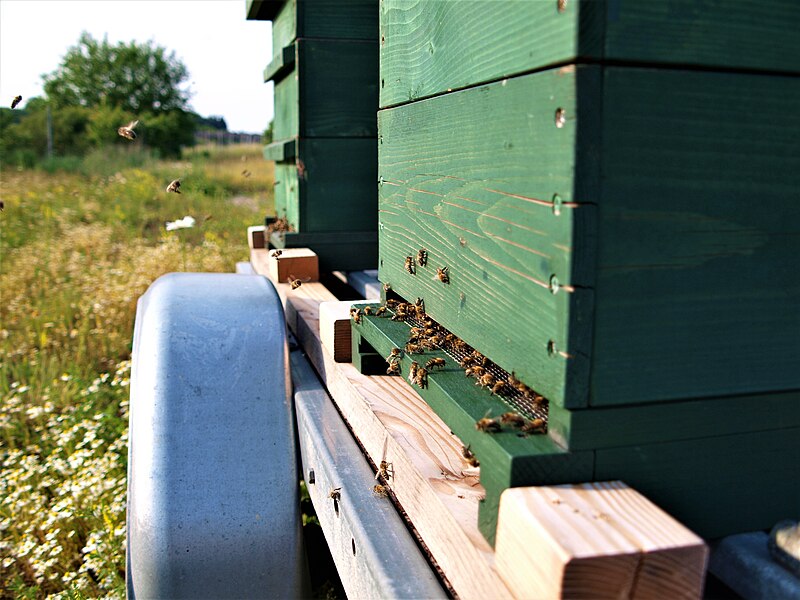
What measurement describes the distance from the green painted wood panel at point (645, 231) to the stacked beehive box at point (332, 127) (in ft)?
6.12

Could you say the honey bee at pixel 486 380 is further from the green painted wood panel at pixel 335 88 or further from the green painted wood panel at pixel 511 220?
the green painted wood panel at pixel 335 88

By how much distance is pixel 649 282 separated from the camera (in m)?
1.03

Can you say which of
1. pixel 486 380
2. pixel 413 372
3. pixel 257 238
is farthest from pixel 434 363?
pixel 257 238

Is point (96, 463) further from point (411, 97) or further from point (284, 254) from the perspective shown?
point (411, 97)

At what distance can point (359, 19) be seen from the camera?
2.88 m

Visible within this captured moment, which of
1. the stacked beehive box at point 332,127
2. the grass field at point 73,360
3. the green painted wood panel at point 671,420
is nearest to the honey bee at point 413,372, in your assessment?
the green painted wood panel at point 671,420

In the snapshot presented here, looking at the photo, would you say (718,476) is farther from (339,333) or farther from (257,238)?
(257,238)

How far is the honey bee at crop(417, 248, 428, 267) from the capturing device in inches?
61.9

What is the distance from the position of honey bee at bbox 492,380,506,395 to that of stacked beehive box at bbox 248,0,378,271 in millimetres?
1928

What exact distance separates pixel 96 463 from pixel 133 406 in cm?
114

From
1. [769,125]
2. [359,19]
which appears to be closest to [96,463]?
[359,19]

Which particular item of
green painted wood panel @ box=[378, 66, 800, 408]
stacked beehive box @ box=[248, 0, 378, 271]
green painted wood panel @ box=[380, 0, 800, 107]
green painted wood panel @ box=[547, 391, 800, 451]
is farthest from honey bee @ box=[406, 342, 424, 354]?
stacked beehive box @ box=[248, 0, 378, 271]

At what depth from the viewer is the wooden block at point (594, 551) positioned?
88 centimetres

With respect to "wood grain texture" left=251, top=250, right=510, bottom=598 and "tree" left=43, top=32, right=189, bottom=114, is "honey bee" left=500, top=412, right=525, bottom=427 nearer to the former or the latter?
"wood grain texture" left=251, top=250, right=510, bottom=598
